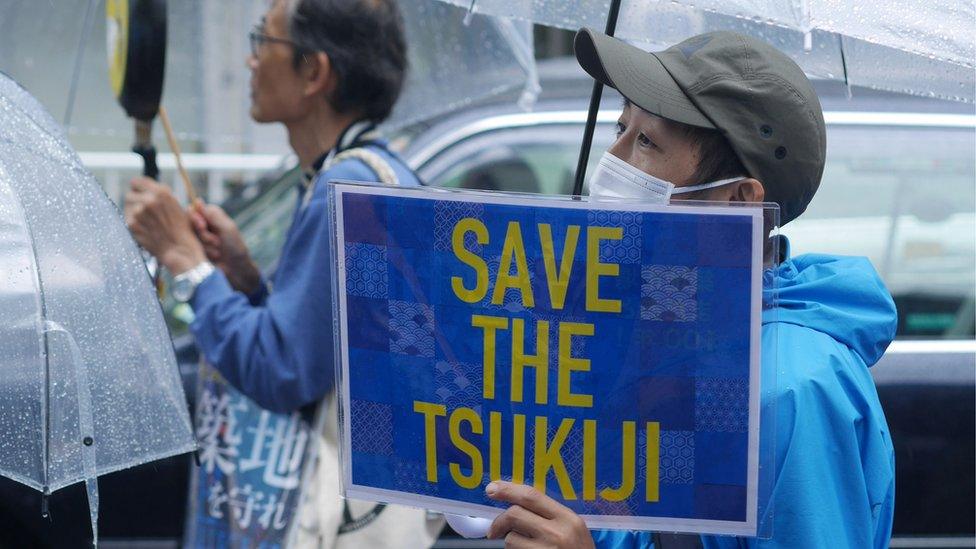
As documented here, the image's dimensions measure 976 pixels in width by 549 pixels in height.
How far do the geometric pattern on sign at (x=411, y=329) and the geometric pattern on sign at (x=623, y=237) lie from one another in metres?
0.24

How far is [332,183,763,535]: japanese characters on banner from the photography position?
1.38 metres

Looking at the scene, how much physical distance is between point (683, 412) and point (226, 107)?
583cm

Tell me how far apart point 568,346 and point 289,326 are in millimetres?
1156

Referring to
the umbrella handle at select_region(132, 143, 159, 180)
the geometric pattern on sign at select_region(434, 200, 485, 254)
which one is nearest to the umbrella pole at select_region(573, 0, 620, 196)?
the geometric pattern on sign at select_region(434, 200, 485, 254)

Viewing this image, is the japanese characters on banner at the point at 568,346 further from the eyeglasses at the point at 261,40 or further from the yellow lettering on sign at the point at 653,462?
the eyeglasses at the point at 261,40

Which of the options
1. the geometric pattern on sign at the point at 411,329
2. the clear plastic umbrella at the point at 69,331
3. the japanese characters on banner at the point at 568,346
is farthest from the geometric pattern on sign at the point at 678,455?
the clear plastic umbrella at the point at 69,331

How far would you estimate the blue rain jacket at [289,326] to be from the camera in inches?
96.4

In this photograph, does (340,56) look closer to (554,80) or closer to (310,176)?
(310,176)

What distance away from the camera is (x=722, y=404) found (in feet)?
4.58

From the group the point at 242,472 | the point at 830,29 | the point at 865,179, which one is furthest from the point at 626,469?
the point at 865,179

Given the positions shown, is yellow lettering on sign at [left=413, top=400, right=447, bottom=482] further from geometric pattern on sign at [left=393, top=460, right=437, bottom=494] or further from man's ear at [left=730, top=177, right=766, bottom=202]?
man's ear at [left=730, top=177, right=766, bottom=202]

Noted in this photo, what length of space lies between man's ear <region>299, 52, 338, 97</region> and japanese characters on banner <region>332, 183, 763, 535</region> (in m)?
1.31

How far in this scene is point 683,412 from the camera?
1406 millimetres

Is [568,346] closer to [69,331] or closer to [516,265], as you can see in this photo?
[516,265]
